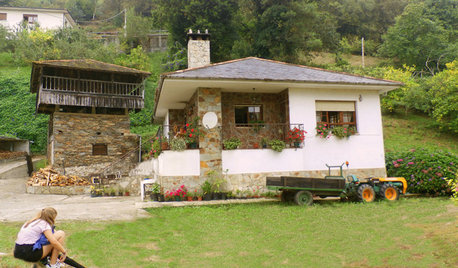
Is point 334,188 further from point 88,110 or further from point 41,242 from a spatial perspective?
point 88,110

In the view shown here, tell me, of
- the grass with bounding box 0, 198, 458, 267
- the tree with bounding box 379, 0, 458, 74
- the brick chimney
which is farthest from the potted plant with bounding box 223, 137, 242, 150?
the tree with bounding box 379, 0, 458, 74

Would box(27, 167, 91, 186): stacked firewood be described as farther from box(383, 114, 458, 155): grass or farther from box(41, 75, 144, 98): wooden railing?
box(383, 114, 458, 155): grass

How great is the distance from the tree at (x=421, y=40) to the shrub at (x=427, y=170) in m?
27.5

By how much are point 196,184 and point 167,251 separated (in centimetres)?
520

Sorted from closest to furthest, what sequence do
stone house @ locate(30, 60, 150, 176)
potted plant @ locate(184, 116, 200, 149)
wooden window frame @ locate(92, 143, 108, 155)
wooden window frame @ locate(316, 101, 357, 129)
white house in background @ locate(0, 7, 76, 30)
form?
potted plant @ locate(184, 116, 200, 149) < wooden window frame @ locate(316, 101, 357, 129) < stone house @ locate(30, 60, 150, 176) < wooden window frame @ locate(92, 143, 108, 155) < white house in background @ locate(0, 7, 76, 30)

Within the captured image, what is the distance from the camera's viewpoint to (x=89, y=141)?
19938 mm

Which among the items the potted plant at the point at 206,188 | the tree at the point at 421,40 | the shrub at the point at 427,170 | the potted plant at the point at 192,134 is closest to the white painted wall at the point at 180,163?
the potted plant at the point at 192,134

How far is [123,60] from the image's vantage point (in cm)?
3662

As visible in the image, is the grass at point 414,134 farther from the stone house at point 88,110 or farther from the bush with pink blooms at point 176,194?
the stone house at point 88,110

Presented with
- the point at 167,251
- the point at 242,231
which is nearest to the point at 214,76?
the point at 242,231

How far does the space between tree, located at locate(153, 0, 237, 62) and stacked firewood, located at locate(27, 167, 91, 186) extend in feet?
57.6

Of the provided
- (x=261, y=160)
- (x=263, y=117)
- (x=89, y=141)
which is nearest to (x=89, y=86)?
(x=89, y=141)

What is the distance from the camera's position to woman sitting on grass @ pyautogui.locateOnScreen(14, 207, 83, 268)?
14.1 ft

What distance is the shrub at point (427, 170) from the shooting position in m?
10.9
